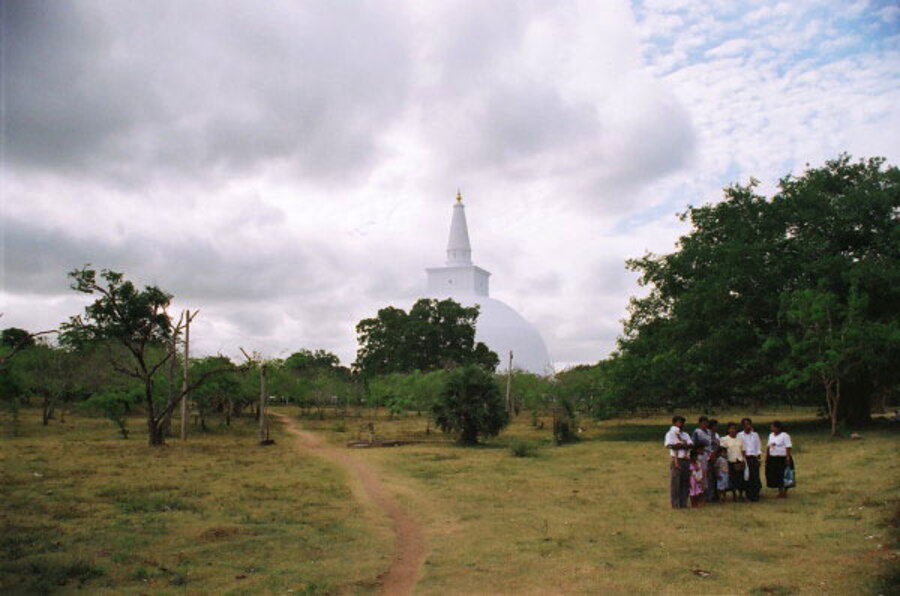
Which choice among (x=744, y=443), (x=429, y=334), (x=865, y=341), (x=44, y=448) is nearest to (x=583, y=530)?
(x=744, y=443)

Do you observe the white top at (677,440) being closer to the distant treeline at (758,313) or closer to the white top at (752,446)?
the white top at (752,446)

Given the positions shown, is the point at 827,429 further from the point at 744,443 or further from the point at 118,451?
the point at 118,451

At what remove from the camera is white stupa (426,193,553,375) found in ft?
226

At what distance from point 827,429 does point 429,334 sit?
106 feet

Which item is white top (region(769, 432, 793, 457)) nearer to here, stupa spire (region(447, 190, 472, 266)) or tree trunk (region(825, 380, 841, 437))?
tree trunk (region(825, 380, 841, 437))

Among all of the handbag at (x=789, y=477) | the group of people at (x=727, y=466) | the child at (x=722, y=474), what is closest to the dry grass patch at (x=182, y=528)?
the group of people at (x=727, y=466)

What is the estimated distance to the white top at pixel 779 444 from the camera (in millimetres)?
12117

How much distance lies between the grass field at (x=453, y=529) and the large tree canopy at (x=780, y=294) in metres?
4.98

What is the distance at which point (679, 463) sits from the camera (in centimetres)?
1166

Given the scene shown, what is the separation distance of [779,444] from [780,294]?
12826 mm

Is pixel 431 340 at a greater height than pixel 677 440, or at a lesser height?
greater

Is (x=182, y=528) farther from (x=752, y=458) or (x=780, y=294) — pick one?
(x=780, y=294)

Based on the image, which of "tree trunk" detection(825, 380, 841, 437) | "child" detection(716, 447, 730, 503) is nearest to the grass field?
"child" detection(716, 447, 730, 503)

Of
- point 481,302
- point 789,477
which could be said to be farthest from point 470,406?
point 481,302
